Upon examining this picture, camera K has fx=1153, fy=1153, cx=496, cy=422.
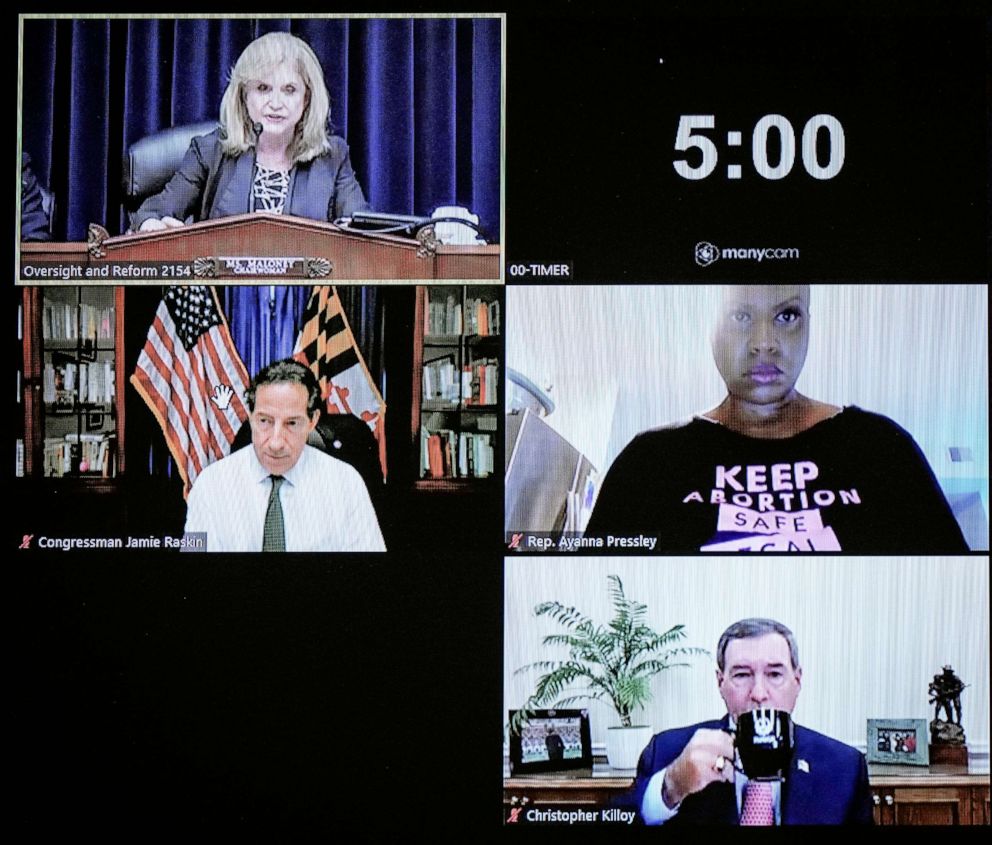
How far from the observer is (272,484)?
325cm

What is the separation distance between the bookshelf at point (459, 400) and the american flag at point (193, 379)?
0.51 meters

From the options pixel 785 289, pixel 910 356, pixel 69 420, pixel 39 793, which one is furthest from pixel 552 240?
pixel 39 793

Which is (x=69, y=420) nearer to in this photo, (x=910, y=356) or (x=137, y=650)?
(x=137, y=650)

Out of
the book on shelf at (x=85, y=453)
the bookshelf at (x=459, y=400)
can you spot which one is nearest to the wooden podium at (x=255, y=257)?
the bookshelf at (x=459, y=400)

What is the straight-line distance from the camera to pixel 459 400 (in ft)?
10.6

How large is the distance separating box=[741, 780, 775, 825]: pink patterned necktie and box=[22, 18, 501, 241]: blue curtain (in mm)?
1717

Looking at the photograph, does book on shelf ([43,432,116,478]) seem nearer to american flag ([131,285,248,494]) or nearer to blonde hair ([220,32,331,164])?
american flag ([131,285,248,494])

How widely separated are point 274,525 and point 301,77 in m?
1.27

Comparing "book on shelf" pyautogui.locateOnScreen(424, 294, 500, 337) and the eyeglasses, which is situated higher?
"book on shelf" pyautogui.locateOnScreen(424, 294, 500, 337)

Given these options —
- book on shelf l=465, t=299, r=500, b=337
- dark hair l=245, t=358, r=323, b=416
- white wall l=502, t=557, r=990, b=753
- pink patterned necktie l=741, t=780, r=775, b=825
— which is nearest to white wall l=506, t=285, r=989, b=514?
book on shelf l=465, t=299, r=500, b=337

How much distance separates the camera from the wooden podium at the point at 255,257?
3.24 m

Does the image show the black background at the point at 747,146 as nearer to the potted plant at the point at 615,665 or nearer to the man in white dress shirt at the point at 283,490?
the man in white dress shirt at the point at 283,490

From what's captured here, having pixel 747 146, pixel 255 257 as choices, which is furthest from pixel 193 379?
pixel 747 146

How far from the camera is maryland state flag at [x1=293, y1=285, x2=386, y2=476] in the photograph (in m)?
3.23
